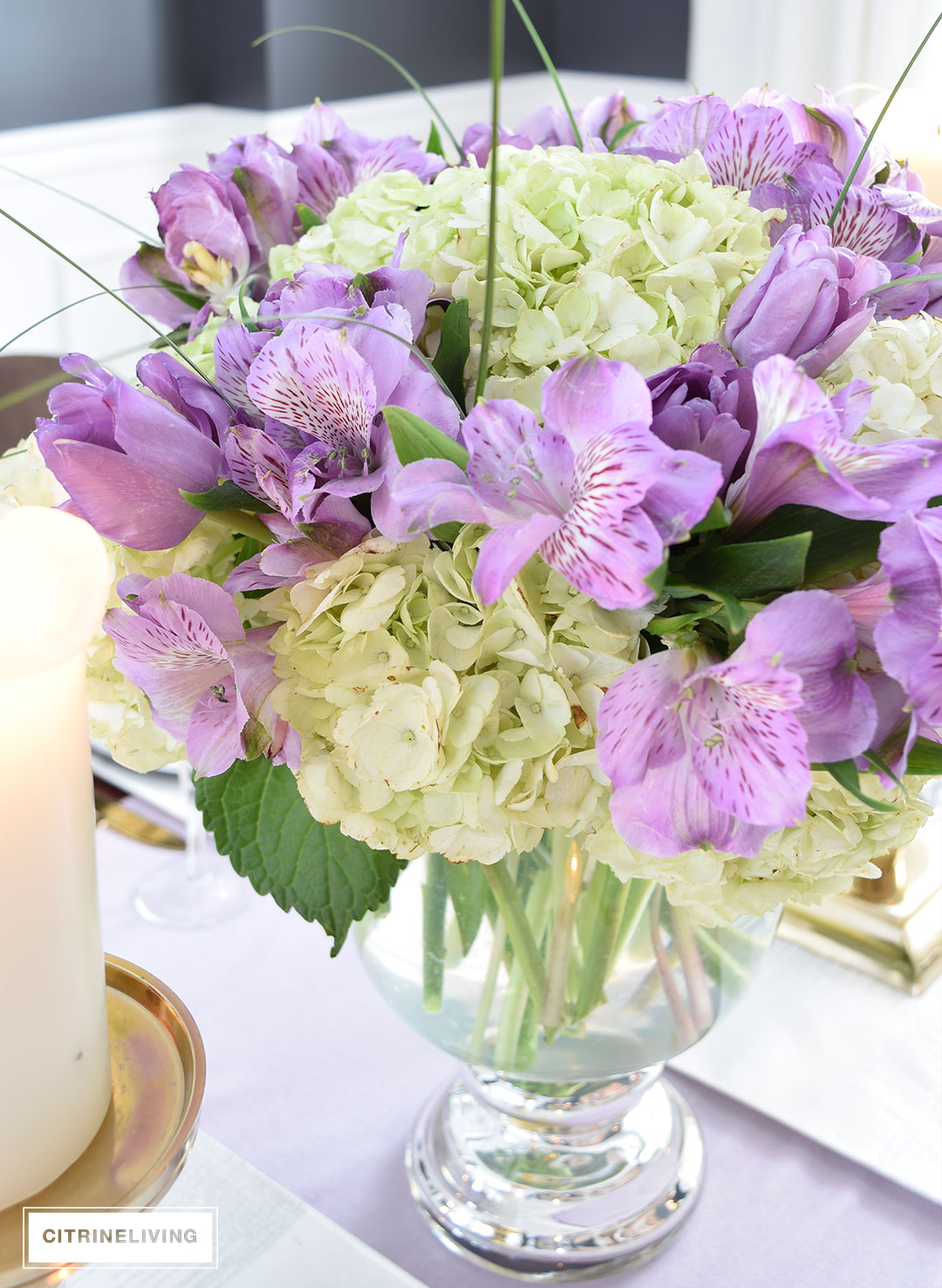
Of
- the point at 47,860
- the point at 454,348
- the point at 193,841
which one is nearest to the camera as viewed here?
the point at 47,860

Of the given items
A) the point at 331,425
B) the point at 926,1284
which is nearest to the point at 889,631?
the point at 331,425

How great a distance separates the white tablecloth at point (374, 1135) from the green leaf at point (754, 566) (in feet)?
1.09

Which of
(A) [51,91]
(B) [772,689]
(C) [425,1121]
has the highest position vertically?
(B) [772,689]

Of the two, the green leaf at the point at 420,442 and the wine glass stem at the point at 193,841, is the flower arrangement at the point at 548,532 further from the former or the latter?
the wine glass stem at the point at 193,841

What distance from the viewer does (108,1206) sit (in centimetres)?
30

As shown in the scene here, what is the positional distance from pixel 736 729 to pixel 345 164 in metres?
0.33

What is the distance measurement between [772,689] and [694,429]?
0.26 feet

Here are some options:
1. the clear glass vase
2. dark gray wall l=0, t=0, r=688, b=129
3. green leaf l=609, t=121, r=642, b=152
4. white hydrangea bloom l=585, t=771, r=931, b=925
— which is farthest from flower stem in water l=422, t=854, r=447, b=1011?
dark gray wall l=0, t=0, r=688, b=129

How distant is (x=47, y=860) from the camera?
0.27 m

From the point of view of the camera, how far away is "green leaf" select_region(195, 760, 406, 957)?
443mm

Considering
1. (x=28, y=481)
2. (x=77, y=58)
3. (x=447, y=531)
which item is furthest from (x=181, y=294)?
(x=77, y=58)

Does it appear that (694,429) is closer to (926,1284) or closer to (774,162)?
(774,162)

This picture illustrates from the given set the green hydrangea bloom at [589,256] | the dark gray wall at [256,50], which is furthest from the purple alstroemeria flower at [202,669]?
the dark gray wall at [256,50]

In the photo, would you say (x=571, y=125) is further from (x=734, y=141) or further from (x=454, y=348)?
(x=454, y=348)
